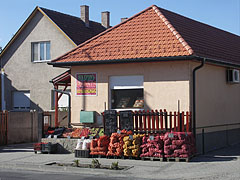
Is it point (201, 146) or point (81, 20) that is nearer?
point (201, 146)

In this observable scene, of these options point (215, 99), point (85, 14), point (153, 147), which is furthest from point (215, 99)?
point (85, 14)

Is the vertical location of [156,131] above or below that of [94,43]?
below

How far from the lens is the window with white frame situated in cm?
1603

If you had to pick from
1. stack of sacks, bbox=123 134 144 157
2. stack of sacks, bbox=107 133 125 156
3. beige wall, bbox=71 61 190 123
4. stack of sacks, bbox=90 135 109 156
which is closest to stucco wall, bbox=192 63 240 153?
beige wall, bbox=71 61 190 123

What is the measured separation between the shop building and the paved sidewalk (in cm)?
200

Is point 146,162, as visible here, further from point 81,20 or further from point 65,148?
point 81,20

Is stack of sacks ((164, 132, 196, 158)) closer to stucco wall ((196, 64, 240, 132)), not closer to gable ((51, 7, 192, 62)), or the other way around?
stucco wall ((196, 64, 240, 132))

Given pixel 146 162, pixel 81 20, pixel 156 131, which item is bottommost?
pixel 146 162

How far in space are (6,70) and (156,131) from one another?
17900mm

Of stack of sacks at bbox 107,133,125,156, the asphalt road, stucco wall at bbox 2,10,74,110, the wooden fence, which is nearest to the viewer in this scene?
the asphalt road

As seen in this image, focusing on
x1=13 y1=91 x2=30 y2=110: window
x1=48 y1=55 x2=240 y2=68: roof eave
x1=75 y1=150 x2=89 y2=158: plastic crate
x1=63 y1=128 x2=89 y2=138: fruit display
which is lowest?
x1=75 y1=150 x2=89 y2=158: plastic crate

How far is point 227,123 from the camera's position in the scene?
18.1 meters

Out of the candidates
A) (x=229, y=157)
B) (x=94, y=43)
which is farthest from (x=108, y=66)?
(x=229, y=157)

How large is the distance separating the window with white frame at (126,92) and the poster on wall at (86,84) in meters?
0.69
